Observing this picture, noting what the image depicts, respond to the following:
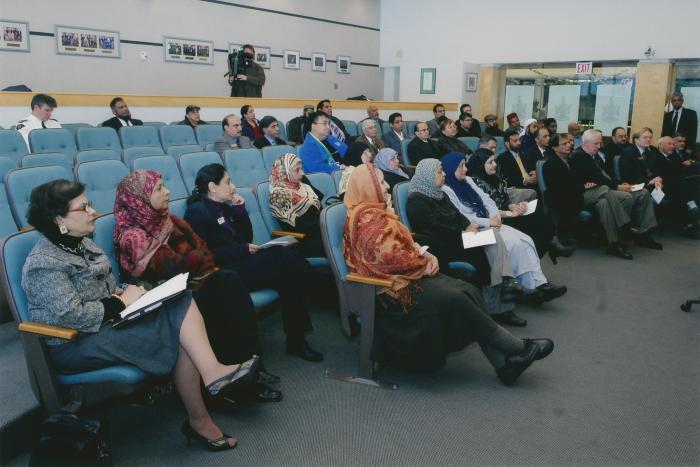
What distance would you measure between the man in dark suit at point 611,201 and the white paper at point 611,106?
6200 mm

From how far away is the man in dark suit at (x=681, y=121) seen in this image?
952cm

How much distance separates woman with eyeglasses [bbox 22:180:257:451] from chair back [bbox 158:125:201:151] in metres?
4.55

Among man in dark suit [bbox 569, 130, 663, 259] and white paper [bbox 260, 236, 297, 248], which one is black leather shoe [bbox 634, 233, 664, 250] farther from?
white paper [bbox 260, 236, 297, 248]

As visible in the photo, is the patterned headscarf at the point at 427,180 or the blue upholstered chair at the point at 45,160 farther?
the blue upholstered chair at the point at 45,160

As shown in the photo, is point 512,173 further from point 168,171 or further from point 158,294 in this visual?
point 158,294

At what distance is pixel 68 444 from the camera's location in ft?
6.18

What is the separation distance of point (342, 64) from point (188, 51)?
14.1ft

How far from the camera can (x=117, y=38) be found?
9484 mm

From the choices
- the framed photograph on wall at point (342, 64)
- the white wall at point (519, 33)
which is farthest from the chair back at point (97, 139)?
the white wall at point (519, 33)

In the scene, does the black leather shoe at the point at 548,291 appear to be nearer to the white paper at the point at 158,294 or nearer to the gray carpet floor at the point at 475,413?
the gray carpet floor at the point at 475,413

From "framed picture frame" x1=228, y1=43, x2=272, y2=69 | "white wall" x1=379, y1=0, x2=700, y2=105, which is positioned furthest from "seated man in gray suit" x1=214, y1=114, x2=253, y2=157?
"white wall" x1=379, y1=0, x2=700, y2=105

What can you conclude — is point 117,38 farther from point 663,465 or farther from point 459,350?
point 663,465

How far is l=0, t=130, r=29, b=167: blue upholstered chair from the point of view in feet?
15.7

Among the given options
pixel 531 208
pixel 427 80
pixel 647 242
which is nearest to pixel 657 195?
pixel 647 242
